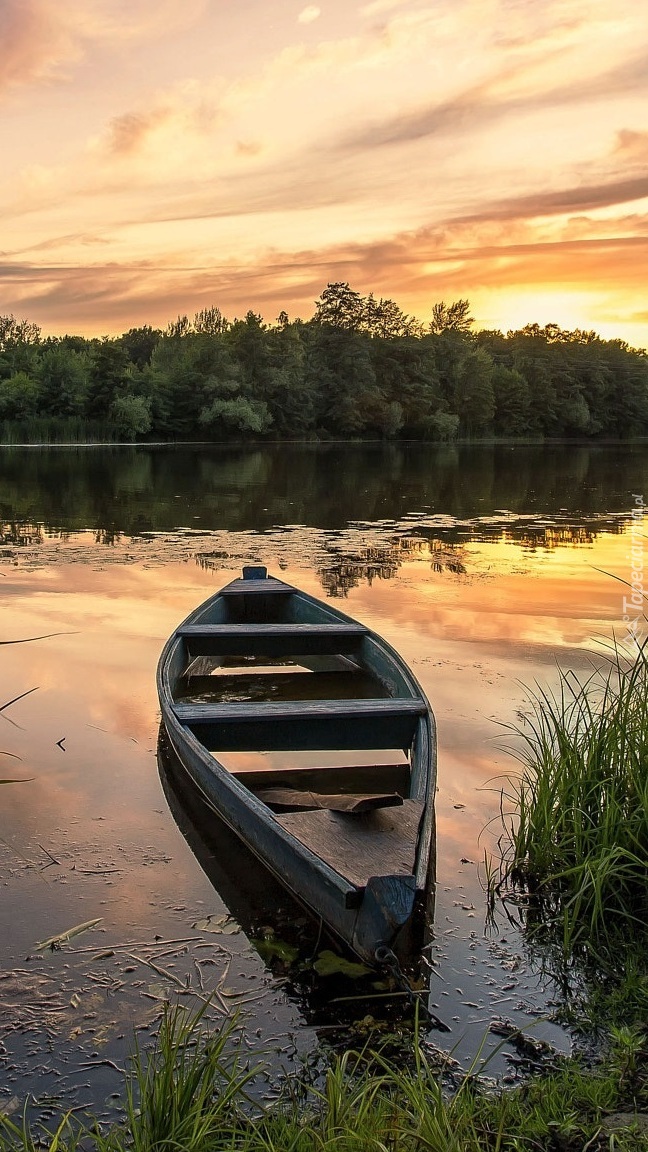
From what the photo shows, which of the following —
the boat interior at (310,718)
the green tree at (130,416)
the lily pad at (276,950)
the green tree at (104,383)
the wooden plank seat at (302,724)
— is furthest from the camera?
the green tree at (104,383)

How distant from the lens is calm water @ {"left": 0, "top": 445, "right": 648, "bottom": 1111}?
3184 mm

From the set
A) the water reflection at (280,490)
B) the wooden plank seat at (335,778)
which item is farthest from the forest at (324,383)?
the wooden plank seat at (335,778)

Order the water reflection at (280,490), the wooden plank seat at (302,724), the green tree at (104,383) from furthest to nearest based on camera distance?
the green tree at (104,383), the water reflection at (280,490), the wooden plank seat at (302,724)

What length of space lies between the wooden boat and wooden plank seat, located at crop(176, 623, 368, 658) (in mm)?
11

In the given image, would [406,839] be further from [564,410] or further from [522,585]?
[564,410]

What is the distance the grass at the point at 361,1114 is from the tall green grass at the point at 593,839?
79cm

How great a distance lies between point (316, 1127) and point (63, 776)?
2940 mm

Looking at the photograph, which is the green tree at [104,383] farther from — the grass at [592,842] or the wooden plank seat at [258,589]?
the grass at [592,842]

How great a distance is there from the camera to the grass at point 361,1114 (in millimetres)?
2232

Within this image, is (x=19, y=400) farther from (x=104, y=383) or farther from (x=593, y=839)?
(x=593, y=839)

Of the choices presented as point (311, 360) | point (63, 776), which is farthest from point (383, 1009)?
point (311, 360)

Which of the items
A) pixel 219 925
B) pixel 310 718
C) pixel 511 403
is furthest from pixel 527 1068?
pixel 511 403

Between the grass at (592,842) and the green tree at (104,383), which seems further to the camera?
the green tree at (104,383)

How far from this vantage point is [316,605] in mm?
8203
